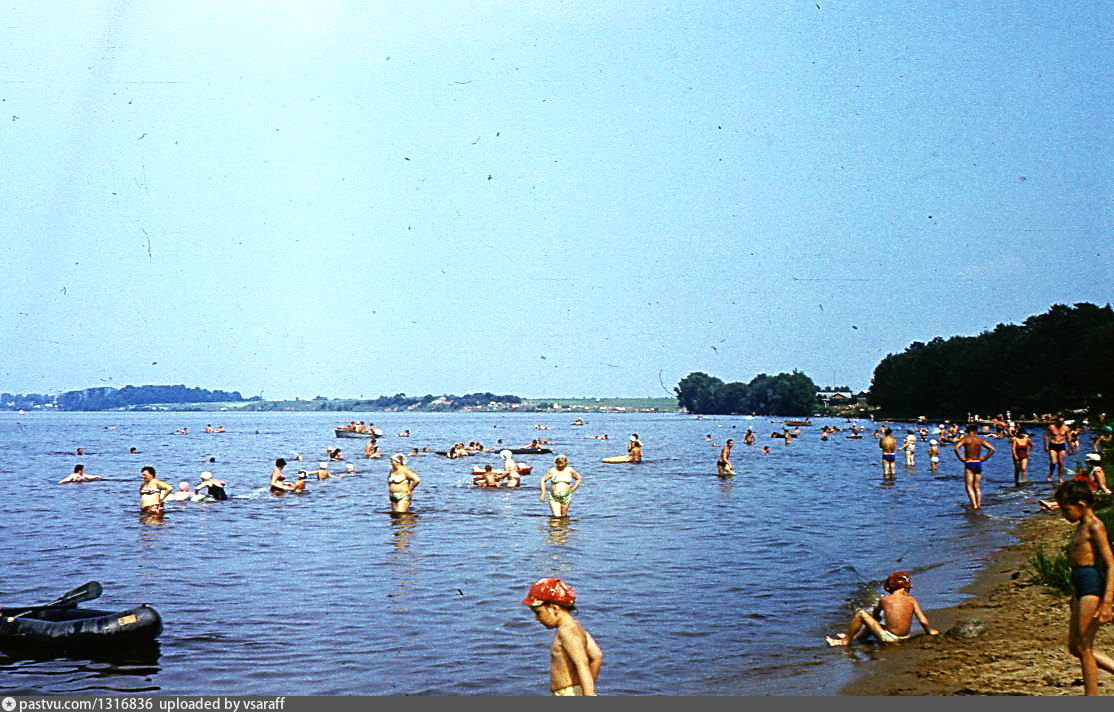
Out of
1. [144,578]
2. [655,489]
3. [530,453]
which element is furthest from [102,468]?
[144,578]

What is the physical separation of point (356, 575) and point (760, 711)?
44.6ft

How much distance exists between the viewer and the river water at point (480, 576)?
1203cm

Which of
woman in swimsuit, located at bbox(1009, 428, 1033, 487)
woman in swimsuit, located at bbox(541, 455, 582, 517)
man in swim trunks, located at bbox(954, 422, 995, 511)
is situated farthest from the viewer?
woman in swimsuit, located at bbox(1009, 428, 1033, 487)

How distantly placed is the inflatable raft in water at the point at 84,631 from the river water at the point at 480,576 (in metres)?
0.33

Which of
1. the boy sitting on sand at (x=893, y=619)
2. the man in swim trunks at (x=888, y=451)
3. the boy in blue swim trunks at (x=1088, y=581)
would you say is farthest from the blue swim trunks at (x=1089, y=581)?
the man in swim trunks at (x=888, y=451)

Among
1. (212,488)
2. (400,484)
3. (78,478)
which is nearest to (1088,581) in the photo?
(400,484)

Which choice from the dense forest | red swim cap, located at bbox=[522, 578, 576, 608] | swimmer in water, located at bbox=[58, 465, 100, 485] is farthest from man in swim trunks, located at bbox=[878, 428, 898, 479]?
the dense forest

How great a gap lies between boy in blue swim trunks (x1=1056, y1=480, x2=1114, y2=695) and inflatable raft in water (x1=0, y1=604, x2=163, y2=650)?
35.6 ft

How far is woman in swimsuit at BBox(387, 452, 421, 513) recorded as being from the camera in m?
28.2

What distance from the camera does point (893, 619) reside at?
12414 millimetres

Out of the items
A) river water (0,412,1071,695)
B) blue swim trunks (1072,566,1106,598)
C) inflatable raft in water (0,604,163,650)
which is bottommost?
river water (0,412,1071,695)

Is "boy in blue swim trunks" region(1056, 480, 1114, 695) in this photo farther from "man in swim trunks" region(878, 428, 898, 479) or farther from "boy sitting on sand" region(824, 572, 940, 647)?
"man in swim trunks" region(878, 428, 898, 479)

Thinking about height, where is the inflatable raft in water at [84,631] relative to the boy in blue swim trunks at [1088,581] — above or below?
below

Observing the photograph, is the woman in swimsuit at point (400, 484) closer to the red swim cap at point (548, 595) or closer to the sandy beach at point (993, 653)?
the sandy beach at point (993, 653)
